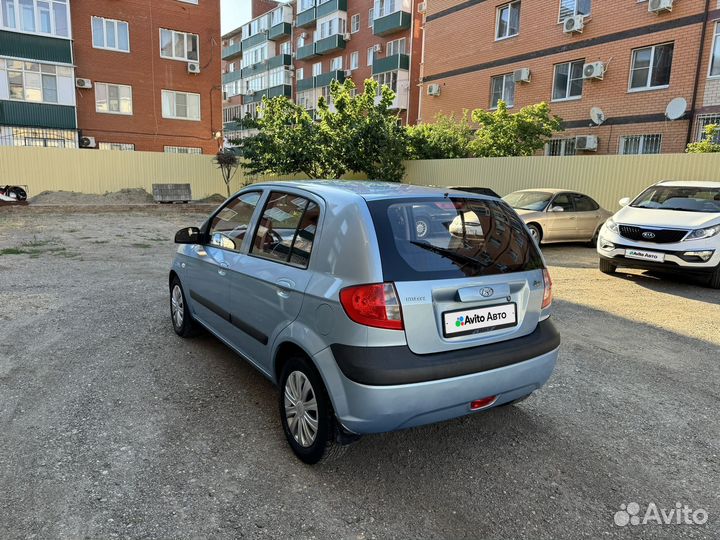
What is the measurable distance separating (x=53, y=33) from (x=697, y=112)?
91.6ft

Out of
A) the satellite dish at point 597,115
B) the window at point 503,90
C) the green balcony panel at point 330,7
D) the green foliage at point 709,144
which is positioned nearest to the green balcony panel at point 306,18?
the green balcony panel at point 330,7

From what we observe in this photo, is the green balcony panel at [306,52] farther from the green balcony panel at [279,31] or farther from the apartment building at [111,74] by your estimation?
the apartment building at [111,74]

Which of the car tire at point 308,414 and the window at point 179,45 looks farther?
the window at point 179,45

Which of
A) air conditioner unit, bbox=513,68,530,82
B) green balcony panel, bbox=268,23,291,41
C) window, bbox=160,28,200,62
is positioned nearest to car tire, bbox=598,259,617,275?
air conditioner unit, bbox=513,68,530,82

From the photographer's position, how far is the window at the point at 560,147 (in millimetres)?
20734

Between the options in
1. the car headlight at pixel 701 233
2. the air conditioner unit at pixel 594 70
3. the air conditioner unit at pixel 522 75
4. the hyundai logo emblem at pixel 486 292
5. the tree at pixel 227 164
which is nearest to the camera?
the hyundai logo emblem at pixel 486 292

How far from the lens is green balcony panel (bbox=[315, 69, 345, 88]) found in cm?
3869

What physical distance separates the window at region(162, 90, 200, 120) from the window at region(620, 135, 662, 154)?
2209cm

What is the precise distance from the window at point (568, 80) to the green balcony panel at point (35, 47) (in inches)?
898

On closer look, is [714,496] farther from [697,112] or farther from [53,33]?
[53,33]

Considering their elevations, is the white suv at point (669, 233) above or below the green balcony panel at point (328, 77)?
below

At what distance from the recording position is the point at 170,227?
1532cm

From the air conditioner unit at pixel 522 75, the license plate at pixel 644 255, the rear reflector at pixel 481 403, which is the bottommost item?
the rear reflector at pixel 481 403

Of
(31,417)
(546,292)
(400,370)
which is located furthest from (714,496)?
(31,417)
